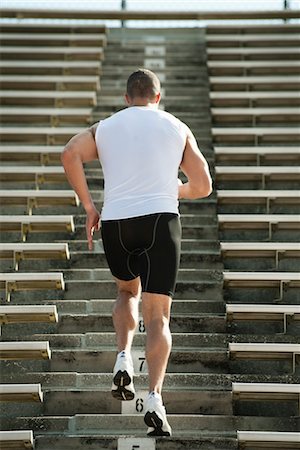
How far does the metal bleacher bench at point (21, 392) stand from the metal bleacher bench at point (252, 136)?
10.9ft

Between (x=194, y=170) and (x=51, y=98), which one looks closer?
(x=194, y=170)

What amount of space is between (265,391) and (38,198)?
2.49 m

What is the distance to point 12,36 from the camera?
33.6 feet

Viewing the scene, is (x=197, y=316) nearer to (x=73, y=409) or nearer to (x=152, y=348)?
(x=73, y=409)

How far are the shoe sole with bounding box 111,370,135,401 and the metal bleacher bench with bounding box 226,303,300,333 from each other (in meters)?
1.35

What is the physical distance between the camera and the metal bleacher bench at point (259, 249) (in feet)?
20.4

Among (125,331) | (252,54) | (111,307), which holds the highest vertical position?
(252,54)

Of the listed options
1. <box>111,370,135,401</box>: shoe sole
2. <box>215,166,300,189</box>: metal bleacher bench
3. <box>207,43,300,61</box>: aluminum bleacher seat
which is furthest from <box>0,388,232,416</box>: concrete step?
<box>207,43,300,61</box>: aluminum bleacher seat

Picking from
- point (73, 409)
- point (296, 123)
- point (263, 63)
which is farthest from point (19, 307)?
point (263, 63)

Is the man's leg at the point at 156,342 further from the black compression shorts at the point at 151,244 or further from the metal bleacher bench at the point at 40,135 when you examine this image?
the metal bleacher bench at the point at 40,135

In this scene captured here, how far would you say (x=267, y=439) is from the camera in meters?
4.61

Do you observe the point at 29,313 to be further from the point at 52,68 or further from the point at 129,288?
the point at 52,68

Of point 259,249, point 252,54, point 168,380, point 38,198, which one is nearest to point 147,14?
point 252,54

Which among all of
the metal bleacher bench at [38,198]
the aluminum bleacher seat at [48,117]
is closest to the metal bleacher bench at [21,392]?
the metal bleacher bench at [38,198]
